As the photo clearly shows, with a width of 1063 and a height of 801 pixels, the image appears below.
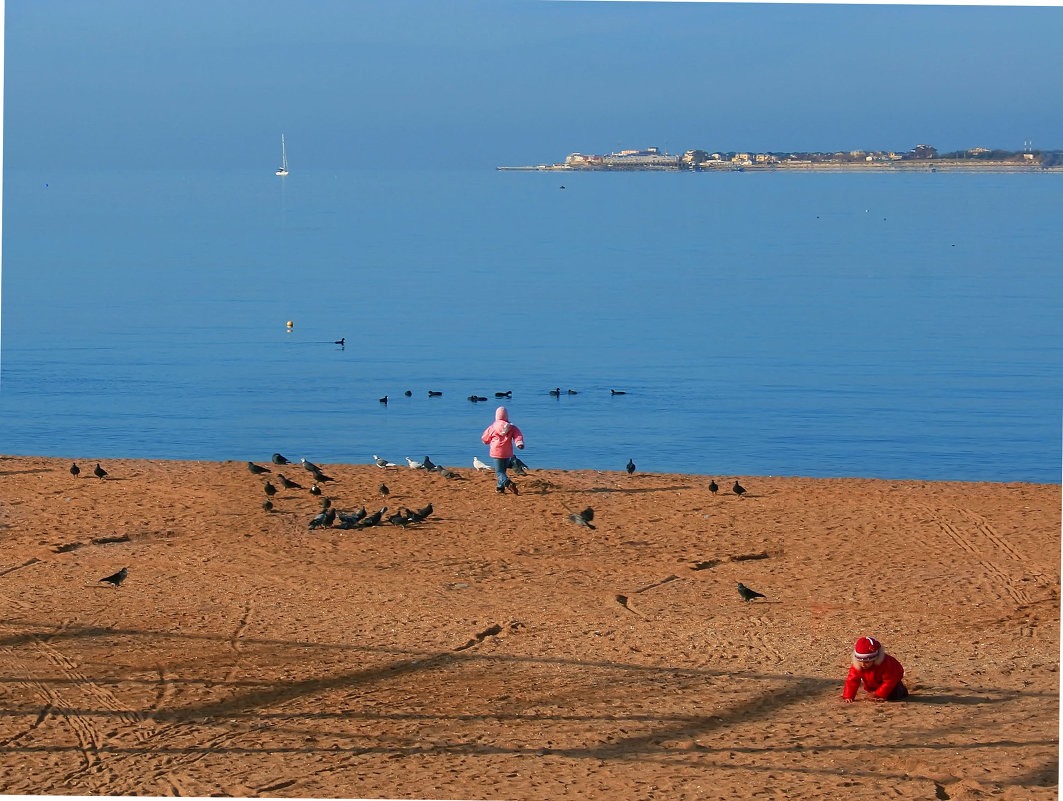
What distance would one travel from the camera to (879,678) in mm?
9641

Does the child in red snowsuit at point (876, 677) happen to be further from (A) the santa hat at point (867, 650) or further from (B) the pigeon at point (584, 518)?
(B) the pigeon at point (584, 518)

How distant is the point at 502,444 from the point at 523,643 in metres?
6.98

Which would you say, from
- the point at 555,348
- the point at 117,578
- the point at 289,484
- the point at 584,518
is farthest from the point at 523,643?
→ the point at 555,348

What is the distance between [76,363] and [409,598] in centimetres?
2703

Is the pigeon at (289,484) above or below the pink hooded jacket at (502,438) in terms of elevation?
below

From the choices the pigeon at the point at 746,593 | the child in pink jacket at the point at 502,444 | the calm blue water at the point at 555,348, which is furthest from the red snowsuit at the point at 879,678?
the calm blue water at the point at 555,348

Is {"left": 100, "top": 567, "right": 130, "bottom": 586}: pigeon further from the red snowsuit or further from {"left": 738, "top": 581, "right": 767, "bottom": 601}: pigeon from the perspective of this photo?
the red snowsuit

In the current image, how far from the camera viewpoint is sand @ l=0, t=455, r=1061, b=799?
8.45 metres

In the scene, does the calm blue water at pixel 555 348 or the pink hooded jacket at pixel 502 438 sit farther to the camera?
the calm blue water at pixel 555 348

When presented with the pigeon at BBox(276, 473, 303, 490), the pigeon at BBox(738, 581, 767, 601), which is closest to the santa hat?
the pigeon at BBox(738, 581, 767, 601)

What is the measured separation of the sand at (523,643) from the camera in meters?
8.45

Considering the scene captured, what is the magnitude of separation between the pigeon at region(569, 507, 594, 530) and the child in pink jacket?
1901 millimetres

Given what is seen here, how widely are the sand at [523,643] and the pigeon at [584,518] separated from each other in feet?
0.37

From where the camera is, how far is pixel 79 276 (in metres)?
60.3
